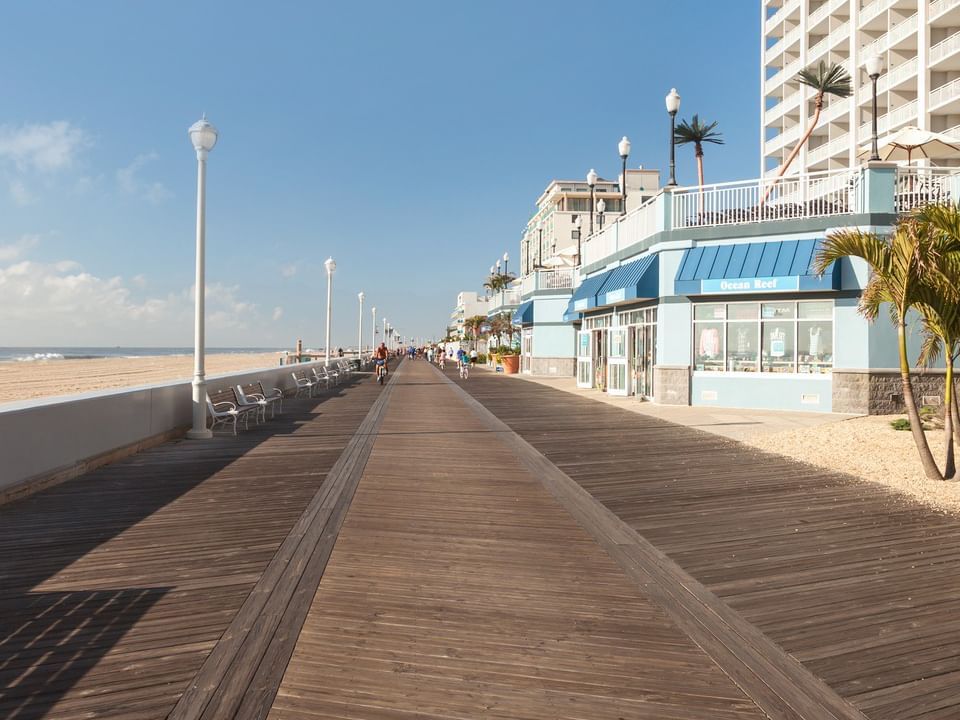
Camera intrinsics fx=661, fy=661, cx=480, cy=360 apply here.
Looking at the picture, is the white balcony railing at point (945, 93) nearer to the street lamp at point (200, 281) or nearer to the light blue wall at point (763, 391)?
the light blue wall at point (763, 391)

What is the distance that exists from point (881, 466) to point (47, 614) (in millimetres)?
9573

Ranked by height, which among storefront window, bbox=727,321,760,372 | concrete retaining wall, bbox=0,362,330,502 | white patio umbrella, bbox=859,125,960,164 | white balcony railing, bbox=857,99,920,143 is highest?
white balcony railing, bbox=857,99,920,143

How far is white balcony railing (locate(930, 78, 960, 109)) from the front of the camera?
34406 millimetres

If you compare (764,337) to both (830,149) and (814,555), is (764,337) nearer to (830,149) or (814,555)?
(814,555)

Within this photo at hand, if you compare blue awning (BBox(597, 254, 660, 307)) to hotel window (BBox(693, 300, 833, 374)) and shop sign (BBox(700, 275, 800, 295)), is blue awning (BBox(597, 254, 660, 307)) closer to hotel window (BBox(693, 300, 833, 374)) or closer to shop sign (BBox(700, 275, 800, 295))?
hotel window (BBox(693, 300, 833, 374))

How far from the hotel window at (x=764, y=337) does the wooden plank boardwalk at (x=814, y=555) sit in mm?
7213

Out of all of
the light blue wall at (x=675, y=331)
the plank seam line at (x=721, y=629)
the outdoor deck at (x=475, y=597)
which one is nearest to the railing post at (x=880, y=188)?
the light blue wall at (x=675, y=331)

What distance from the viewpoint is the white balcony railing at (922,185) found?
51.9 feet

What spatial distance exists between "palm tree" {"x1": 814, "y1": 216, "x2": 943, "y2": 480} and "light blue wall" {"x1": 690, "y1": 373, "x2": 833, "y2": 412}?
8.10 meters

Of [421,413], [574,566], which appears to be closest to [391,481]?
Answer: [574,566]

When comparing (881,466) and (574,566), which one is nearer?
(574,566)

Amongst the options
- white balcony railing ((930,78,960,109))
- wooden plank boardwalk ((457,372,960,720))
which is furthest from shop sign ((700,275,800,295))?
white balcony railing ((930,78,960,109))

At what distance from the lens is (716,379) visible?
17688 millimetres

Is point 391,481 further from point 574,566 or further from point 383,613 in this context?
point 383,613
